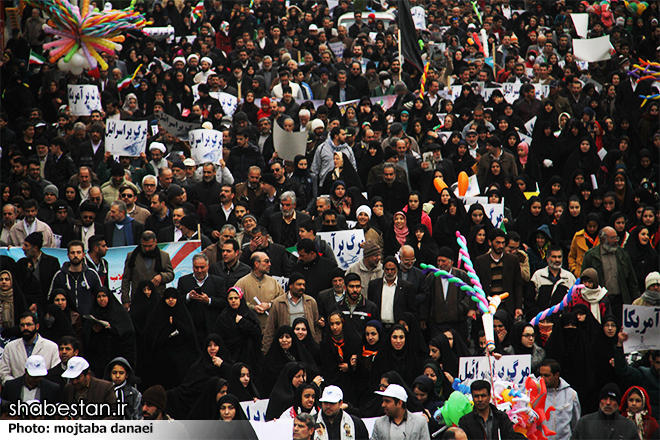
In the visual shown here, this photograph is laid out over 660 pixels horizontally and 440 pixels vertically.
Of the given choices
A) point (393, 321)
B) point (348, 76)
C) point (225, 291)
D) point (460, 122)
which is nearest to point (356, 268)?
point (393, 321)

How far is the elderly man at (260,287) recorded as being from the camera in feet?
33.5

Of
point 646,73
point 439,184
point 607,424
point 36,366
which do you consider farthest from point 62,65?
point 607,424

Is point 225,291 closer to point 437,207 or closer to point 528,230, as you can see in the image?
point 437,207

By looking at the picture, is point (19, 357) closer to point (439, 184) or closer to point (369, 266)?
point (369, 266)

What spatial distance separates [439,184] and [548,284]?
2.54m

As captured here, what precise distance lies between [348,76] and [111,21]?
461 cm

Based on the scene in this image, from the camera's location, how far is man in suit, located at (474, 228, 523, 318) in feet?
36.3

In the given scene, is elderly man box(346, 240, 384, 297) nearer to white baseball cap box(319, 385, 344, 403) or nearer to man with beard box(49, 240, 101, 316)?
white baseball cap box(319, 385, 344, 403)

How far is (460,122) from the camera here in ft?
54.6

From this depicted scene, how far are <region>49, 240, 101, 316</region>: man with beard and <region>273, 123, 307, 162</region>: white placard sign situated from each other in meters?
4.79

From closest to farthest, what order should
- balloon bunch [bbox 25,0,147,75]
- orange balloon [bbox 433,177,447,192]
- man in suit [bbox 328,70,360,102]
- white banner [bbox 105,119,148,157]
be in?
orange balloon [bbox 433,177,447,192], white banner [bbox 105,119,148,157], balloon bunch [bbox 25,0,147,75], man in suit [bbox 328,70,360,102]

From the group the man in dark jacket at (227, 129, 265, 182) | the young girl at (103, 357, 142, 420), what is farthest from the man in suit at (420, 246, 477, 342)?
the man in dark jacket at (227, 129, 265, 182)

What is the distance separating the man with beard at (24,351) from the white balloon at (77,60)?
8.99 m

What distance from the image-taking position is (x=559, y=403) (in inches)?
357
